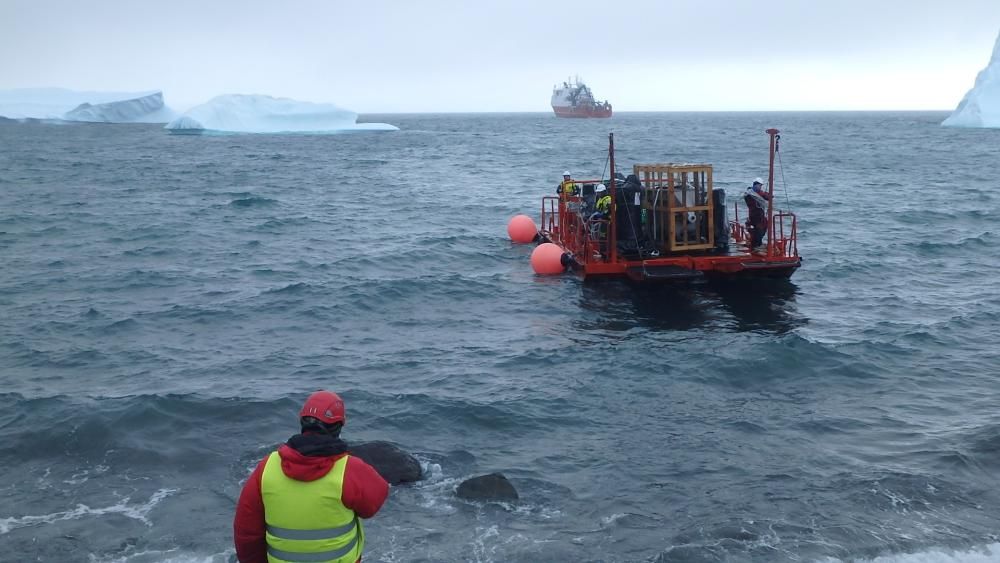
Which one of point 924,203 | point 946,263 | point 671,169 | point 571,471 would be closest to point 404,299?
point 671,169

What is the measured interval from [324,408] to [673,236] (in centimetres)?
1331

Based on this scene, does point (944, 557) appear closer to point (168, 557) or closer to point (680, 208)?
point (168, 557)

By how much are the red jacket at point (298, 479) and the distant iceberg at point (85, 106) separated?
100 metres

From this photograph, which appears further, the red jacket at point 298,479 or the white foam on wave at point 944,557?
the white foam on wave at point 944,557

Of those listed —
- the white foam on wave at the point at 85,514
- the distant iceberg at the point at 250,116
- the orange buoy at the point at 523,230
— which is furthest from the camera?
the distant iceberg at the point at 250,116

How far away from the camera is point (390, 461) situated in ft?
30.2

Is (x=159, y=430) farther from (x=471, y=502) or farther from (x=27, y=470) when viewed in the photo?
(x=471, y=502)

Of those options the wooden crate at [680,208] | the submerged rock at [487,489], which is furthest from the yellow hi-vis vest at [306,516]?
the wooden crate at [680,208]

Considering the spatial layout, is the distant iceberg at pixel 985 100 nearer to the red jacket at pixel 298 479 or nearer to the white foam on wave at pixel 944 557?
the white foam on wave at pixel 944 557

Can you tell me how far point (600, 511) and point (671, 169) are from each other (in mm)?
9166

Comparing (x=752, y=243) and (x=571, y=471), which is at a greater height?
(x=752, y=243)

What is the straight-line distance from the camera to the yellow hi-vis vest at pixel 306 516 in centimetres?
399

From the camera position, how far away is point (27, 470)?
372 inches

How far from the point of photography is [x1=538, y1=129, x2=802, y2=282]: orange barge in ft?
53.8
